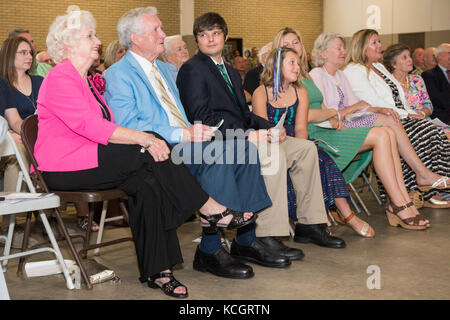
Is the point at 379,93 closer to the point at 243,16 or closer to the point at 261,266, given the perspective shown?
the point at 261,266

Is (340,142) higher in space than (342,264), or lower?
higher

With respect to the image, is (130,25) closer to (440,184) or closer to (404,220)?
(404,220)

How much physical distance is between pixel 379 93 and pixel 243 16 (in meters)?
10.9

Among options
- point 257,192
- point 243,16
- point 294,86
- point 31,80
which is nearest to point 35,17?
point 243,16

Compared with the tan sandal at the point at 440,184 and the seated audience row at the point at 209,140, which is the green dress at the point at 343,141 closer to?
the seated audience row at the point at 209,140

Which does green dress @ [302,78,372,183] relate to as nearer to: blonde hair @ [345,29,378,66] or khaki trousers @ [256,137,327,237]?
khaki trousers @ [256,137,327,237]

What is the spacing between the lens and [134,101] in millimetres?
3242

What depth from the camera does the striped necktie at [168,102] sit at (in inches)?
A: 134

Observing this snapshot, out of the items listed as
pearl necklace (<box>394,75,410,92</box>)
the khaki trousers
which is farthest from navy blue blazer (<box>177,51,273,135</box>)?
pearl necklace (<box>394,75,410,92</box>)

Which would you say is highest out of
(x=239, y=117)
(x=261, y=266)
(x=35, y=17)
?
(x=35, y=17)

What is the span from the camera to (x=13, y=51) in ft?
14.4

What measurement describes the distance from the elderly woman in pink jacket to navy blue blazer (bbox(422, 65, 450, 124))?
4.01 metres

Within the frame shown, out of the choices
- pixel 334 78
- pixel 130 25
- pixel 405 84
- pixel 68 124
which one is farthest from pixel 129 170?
pixel 405 84

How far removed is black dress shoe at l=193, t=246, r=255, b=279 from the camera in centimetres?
315
